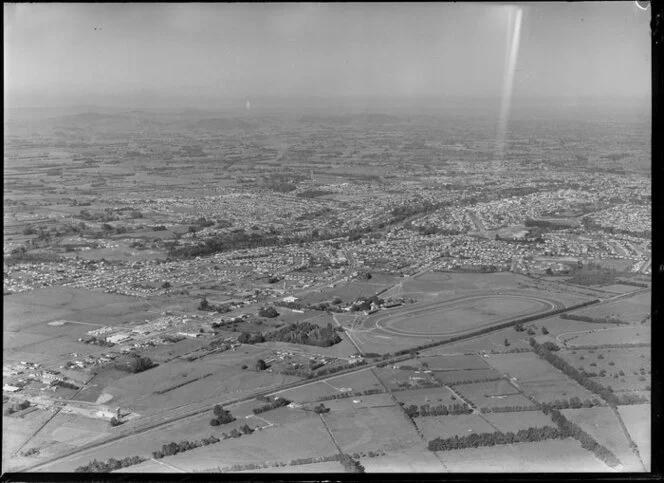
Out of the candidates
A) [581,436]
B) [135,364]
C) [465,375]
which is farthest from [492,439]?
[135,364]

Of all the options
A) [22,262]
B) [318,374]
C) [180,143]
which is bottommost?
[318,374]

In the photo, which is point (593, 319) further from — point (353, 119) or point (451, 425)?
point (353, 119)

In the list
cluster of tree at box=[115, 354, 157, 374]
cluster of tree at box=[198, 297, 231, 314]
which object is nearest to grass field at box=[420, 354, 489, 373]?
cluster of tree at box=[198, 297, 231, 314]

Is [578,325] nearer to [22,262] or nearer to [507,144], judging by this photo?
[507,144]

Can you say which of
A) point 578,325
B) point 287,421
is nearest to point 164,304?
point 287,421

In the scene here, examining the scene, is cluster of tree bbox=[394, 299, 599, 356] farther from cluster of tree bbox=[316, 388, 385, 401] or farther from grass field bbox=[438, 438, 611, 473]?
grass field bbox=[438, 438, 611, 473]
